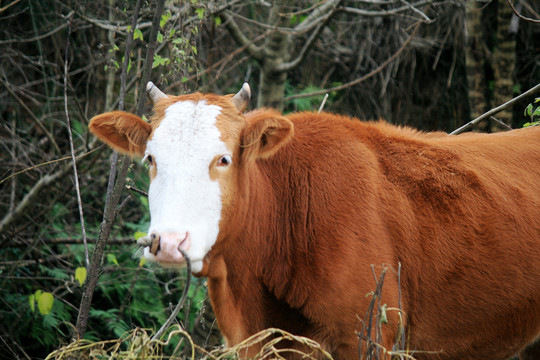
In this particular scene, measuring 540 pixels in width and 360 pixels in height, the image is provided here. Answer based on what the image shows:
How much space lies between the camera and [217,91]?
7820 mm

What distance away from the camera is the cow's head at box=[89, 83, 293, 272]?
3.03m

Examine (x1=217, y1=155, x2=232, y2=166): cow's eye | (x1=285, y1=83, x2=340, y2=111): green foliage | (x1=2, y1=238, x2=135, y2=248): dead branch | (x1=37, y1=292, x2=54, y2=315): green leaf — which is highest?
(x1=217, y1=155, x2=232, y2=166): cow's eye

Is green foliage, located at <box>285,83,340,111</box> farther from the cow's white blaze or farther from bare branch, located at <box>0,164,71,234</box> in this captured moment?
the cow's white blaze

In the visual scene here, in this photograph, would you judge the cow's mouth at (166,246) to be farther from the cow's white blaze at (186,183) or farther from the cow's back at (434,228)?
the cow's back at (434,228)

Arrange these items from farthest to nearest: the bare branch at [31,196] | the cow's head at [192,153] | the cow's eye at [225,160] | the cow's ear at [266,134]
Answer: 1. the bare branch at [31,196]
2. the cow's ear at [266,134]
3. the cow's eye at [225,160]
4. the cow's head at [192,153]

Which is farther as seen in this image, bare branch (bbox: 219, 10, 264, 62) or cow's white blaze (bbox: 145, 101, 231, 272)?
bare branch (bbox: 219, 10, 264, 62)

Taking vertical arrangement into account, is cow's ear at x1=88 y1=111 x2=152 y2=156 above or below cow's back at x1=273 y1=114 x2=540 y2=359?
above

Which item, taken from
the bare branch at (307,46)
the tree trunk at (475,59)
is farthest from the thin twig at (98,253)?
the tree trunk at (475,59)

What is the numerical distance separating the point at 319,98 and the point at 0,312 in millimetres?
5236

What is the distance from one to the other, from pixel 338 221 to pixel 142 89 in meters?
1.59

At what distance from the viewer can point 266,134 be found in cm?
352

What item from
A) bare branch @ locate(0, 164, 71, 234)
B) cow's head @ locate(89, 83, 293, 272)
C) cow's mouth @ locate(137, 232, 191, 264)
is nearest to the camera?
cow's mouth @ locate(137, 232, 191, 264)

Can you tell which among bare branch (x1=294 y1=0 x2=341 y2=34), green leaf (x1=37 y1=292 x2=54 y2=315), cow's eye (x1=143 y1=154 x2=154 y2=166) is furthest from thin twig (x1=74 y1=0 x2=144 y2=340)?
bare branch (x1=294 y1=0 x2=341 y2=34)

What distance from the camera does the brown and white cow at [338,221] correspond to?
3.33m
